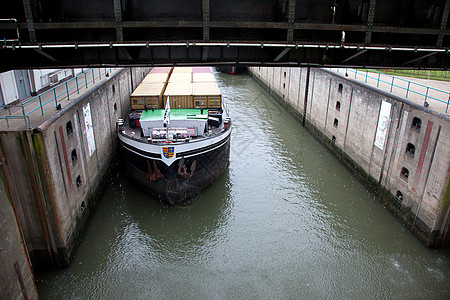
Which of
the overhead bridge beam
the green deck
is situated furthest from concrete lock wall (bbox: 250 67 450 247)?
the green deck

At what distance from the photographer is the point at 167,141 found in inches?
611

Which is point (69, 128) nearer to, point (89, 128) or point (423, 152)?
point (89, 128)

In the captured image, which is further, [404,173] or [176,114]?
[176,114]

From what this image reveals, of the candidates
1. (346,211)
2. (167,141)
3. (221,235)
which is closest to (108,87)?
(167,141)

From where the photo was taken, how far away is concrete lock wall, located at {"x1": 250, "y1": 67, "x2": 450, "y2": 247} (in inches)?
507

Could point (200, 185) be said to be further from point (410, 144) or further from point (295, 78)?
point (295, 78)

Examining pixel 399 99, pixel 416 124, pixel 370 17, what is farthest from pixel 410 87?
pixel 370 17

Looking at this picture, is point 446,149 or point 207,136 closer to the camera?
point 446,149

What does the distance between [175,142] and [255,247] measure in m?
5.99

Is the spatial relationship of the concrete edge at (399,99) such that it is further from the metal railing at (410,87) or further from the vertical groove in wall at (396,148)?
the vertical groove in wall at (396,148)

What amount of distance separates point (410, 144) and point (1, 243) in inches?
620

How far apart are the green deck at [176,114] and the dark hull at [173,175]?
2050 mm

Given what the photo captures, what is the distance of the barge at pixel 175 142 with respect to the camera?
15.4 m

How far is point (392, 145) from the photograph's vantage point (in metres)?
15.8
